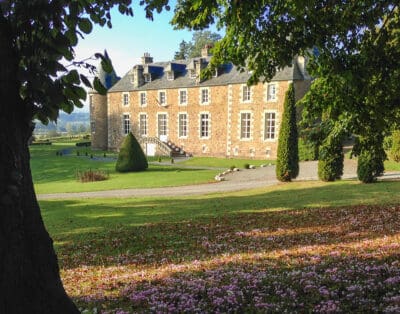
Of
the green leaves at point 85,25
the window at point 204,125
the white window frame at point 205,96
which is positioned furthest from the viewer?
the window at point 204,125

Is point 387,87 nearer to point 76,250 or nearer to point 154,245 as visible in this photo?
point 154,245

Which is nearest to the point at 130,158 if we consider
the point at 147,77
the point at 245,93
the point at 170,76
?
the point at 245,93

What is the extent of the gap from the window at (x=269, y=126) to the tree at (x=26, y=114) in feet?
121

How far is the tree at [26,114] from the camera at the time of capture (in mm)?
2965

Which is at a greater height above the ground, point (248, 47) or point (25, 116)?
point (248, 47)

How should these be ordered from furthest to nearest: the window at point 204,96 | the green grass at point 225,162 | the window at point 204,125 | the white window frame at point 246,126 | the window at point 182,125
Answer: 1. the window at point 182,125
2. the window at point 204,125
3. the window at point 204,96
4. the white window frame at point 246,126
5. the green grass at point 225,162

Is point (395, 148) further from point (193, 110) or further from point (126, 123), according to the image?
point (126, 123)

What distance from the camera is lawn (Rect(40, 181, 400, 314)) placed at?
4324 mm

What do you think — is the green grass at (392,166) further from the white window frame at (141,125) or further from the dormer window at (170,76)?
the white window frame at (141,125)

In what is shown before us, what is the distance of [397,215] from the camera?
10188 millimetres

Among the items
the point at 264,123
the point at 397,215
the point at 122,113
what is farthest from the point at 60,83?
the point at 122,113

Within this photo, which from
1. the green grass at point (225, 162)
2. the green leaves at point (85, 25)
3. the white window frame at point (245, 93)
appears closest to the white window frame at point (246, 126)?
the white window frame at point (245, 93)

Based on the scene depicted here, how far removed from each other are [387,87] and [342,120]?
44.5 inches

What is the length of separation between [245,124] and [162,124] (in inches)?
504
